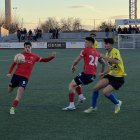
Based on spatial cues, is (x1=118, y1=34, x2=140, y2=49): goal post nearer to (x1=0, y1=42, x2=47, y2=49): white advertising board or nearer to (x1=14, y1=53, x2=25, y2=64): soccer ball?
(x1=0, y1=42, x2=47, y2=49): white advertising board

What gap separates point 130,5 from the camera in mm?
61594

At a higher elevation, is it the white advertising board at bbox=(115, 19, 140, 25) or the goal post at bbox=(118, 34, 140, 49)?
the white advertising board at bbox=(115, 19, 140, 25)

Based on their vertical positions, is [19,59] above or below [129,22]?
below

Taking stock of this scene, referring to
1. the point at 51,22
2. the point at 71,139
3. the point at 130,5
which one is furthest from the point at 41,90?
the point at 51,22

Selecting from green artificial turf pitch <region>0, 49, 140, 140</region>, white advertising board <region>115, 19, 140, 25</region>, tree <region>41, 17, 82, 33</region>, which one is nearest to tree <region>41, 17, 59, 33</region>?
tree <region>41, 17, 82, 33</region>

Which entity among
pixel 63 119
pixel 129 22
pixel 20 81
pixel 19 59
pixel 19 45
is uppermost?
pixel 129 22

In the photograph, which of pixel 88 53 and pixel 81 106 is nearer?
pixel 88 53

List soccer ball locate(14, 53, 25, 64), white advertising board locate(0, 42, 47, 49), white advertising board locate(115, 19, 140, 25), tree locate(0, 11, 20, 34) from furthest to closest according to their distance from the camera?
tree locate(0, 11, 20, 34), white advertising board locate(115, 19, 140, 25), white advertising board locate(0, 42, 47, 49), soccer ball locate(14, 53, 25, 64)

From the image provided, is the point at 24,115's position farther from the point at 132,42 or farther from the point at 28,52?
the point at 132,42

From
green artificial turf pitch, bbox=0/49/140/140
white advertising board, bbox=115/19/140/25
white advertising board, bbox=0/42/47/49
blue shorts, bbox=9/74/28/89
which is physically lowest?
green artificial turf pitch, bbox=0/49/140/140

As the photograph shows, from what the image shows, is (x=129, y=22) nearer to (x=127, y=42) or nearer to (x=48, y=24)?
(x=127, y=42)

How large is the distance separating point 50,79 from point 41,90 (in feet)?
8.21

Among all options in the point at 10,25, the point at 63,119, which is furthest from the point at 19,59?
the point at 10,25

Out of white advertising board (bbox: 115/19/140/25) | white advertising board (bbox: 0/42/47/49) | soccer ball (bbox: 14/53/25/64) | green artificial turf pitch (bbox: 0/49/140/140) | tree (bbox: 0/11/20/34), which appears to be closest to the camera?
green artificial turf pitch (bbox: 0/49/140/140)
